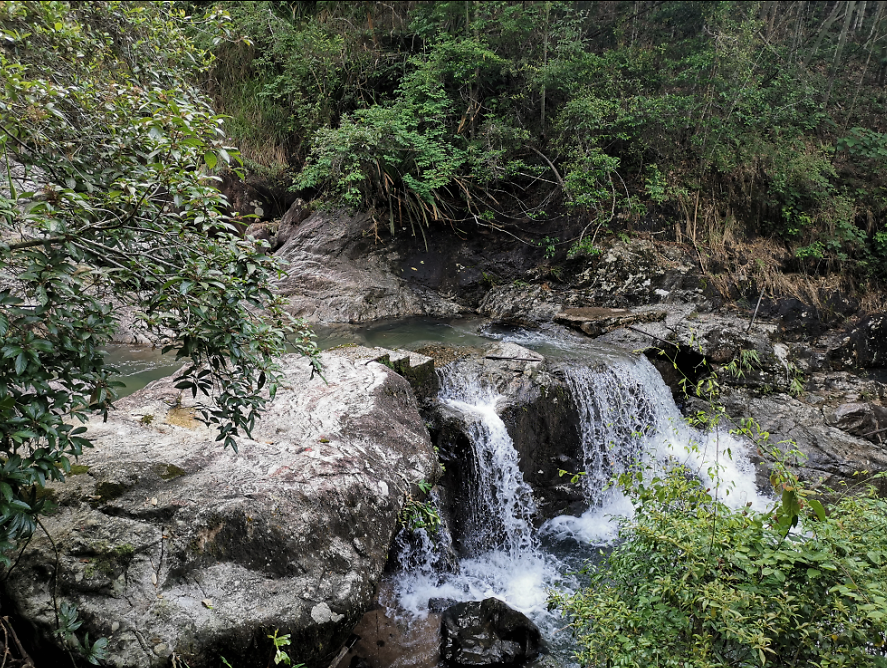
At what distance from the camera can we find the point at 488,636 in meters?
3.87

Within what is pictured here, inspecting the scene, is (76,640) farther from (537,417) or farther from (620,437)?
(620,437)

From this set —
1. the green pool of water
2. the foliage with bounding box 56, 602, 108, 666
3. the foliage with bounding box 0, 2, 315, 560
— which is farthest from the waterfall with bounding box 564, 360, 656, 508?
the foliage with bounding box 56, 602, 108, 666

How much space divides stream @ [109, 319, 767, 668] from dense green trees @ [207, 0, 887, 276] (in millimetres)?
3366

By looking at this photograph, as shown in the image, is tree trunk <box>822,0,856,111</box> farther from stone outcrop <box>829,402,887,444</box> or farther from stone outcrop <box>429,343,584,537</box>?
stone outcrop <box>429,343,584,537</box>

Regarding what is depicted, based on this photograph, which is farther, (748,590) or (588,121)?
(588,121)

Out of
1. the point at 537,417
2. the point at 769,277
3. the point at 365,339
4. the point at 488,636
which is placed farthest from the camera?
the point at 769,277

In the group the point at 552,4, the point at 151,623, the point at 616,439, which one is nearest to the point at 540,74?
the point at 552,4

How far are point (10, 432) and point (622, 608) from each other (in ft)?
9.02

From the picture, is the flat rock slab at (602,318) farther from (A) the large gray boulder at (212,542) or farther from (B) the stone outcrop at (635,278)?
(A) the large gray boulder at (212,542)

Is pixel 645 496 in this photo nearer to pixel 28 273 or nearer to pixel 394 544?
pixel 394 544

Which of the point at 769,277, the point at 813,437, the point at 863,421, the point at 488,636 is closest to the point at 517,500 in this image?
the point at 488,636

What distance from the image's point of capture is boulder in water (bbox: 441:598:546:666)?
3.75 meters

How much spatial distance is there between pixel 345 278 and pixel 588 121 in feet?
17.4

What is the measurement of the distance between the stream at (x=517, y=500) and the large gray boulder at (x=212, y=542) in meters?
1.20
